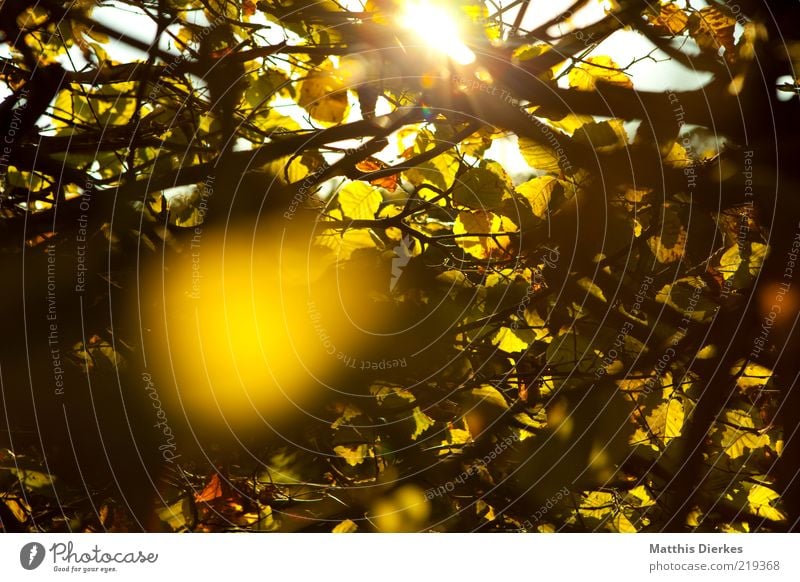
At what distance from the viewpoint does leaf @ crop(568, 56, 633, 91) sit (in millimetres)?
1606

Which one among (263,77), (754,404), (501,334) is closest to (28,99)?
(263,77)

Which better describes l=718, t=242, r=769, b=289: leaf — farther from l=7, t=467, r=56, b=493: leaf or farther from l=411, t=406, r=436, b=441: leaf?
l=7, t=467, r=56, b=493: leaf

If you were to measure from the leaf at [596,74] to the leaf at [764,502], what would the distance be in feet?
4.52

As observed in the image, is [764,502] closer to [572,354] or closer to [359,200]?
[572,354]

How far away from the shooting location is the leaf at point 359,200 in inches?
58.8

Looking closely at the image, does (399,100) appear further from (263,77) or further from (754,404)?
(754,404)

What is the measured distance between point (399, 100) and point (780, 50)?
122 centimetres

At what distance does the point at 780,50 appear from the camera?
167 cm

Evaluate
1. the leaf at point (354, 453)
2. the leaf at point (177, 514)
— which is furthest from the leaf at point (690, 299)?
the leaf at point (177, 514)

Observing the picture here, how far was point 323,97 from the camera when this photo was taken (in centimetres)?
→ 152

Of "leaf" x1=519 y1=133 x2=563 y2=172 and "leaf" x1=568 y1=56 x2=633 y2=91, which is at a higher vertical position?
"leaf" x1=568 y1=56 x2=633 y2=91

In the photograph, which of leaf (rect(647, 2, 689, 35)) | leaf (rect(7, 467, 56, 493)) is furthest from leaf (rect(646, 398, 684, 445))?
leaf (rect(7, 467, 56, 493))

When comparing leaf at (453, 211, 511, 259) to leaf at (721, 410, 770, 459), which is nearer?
leaf at (453, 211, 511, 259)

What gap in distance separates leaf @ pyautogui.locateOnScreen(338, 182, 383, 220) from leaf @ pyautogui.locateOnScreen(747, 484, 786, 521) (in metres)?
1.54
